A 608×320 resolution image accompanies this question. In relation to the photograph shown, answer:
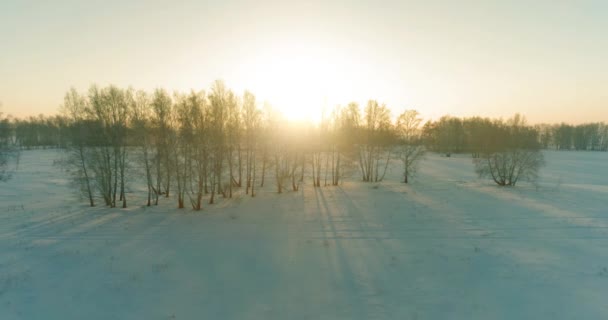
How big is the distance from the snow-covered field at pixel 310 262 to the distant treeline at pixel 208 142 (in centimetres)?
479

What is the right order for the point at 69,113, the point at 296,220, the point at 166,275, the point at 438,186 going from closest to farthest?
the point at 166,275 → the point at 296,220 → the point at 69,113 → the point at 438,186

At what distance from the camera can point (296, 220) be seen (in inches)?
804

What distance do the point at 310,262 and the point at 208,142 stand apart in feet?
55.4

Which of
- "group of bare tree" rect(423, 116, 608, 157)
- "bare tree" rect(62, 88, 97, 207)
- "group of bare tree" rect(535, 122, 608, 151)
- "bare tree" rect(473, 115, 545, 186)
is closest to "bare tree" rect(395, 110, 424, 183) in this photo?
"bare tree" rect(473, 115, 545, 186)

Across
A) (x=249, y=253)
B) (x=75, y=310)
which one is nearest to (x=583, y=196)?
(x=249, y=253)

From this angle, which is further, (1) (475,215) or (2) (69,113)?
(2) (69,113)

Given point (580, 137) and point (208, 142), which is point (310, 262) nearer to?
point (208, 142)

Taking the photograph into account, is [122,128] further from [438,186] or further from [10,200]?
[438,186]

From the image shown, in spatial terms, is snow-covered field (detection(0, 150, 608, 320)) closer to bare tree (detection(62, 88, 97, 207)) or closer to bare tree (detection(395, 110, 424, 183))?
bare tree (detection(62, 88, 97, 207))

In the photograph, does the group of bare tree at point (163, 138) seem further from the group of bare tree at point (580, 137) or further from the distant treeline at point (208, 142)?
the group of bare tree at point (580, 137)

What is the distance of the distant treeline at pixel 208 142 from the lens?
24.6m

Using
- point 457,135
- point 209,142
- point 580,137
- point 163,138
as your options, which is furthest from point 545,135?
point 163,138

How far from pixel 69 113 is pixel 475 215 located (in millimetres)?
37797

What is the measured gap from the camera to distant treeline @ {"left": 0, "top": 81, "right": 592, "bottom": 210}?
24.6 metres
